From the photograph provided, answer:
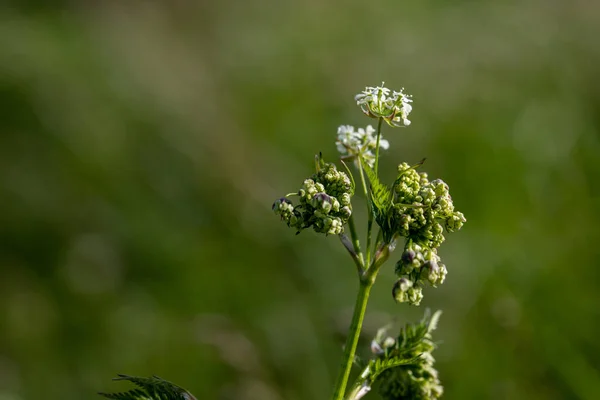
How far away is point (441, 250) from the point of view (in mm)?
7227

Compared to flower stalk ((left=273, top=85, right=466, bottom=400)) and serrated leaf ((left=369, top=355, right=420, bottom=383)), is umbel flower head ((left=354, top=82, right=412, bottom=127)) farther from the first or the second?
serrated leaf ((left=369, top=355, right=420, bottom=383))

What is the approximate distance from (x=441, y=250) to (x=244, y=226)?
2405mm

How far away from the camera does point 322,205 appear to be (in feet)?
9.11

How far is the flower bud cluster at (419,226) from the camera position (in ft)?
8.93

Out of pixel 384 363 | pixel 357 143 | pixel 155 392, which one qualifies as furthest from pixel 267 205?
pixel 155 392

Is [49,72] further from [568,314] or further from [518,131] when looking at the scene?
[568,314]

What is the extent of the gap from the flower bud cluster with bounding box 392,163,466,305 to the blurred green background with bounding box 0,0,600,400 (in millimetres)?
Answer: 1728

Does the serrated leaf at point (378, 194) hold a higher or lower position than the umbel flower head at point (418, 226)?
higher

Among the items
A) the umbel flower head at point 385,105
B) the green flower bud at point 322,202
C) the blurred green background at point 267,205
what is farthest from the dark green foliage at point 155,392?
the blurred green background at point 267,205

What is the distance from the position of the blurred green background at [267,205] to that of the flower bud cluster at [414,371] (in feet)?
4.25

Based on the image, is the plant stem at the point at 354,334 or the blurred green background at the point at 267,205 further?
the blurred green background at the point at 267,205

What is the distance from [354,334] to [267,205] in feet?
17.2

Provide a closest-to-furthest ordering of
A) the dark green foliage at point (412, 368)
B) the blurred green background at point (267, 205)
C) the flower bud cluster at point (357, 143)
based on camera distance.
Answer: the dark green foliage at point (412, 368)
the flower bud cluster at point (357, 143)
the blurred green background at point (267, 205)

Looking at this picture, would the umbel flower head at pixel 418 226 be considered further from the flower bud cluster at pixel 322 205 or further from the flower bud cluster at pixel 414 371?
the flower bud cluster at pixel 414 371
